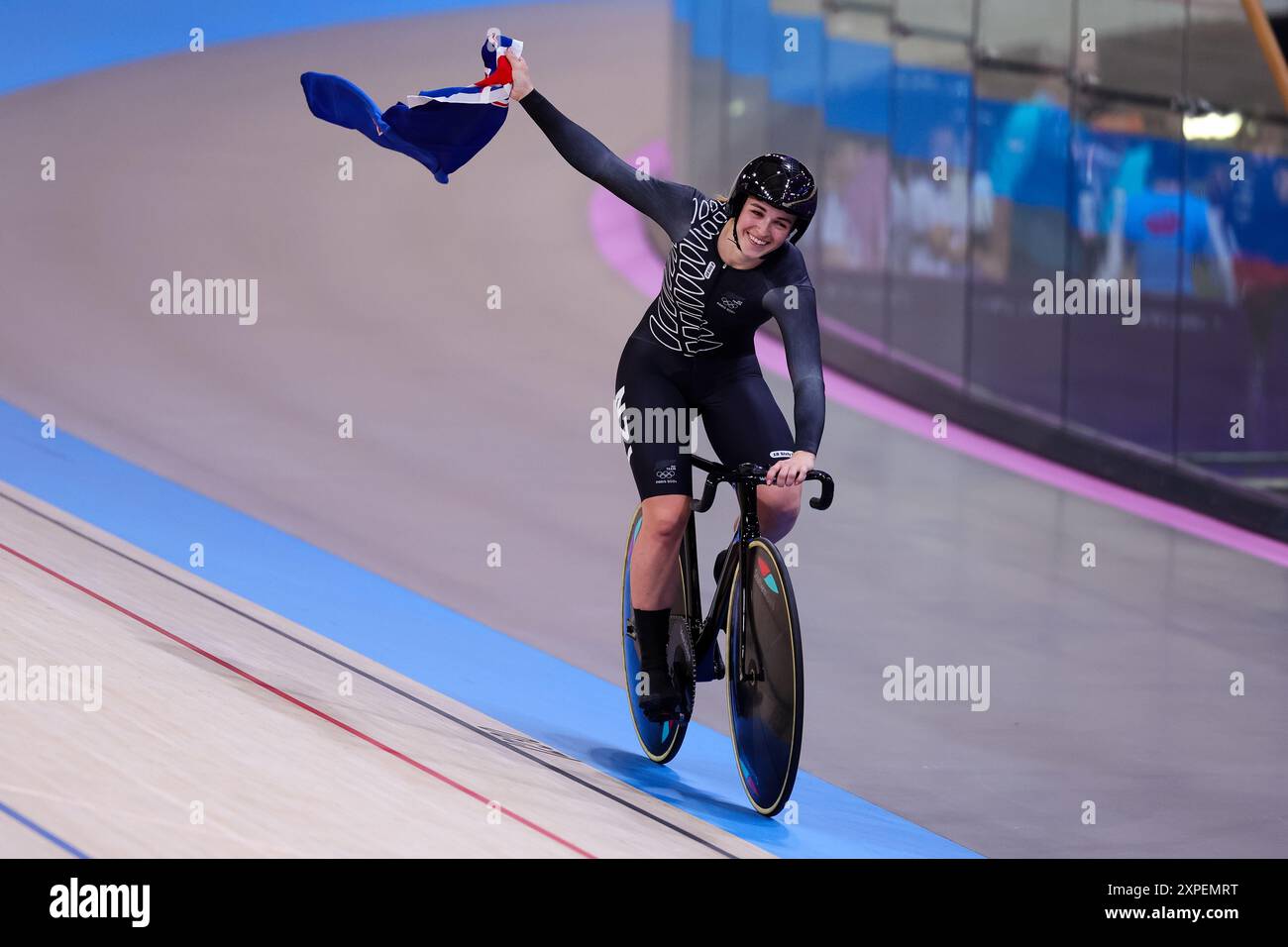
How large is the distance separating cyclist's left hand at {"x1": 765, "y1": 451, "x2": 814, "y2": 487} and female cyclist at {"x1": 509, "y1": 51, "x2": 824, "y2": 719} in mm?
172

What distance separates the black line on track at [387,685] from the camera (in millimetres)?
3238

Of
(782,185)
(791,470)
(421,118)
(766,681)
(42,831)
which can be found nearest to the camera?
Answer: (42,831)

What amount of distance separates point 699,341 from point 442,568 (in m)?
2.36

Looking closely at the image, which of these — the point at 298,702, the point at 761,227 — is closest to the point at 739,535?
the point at 761,227

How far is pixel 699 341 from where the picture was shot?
11.4ft

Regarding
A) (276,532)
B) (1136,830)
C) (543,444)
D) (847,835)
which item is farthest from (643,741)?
(543,444)

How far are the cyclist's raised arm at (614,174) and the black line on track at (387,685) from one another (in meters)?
1.26

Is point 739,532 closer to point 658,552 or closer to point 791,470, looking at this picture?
point 658,552

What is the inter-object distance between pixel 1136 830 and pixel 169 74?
1270 centimetres

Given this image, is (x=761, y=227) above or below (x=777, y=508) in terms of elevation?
above

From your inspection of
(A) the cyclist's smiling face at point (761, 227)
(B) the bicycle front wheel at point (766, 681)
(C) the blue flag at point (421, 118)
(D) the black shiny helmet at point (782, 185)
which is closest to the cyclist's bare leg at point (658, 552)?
(B) the bicycle front wheel at point (766, 681)

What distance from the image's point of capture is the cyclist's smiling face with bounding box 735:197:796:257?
3.26m

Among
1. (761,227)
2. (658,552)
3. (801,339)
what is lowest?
(658,552)

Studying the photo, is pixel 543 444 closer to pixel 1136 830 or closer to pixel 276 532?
pixel 276 532
